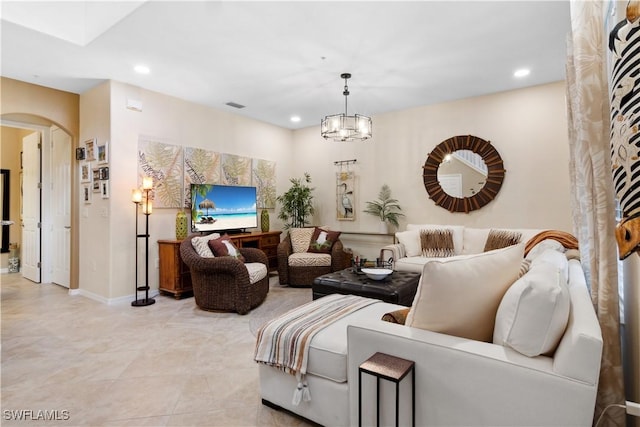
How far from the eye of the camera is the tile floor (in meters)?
1.86

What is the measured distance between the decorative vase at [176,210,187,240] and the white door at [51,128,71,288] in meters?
1.64

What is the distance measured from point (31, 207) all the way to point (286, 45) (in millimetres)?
5126

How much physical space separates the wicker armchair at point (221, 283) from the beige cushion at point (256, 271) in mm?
56

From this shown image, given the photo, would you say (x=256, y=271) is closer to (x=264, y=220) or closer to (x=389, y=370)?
(x=264, y=220)

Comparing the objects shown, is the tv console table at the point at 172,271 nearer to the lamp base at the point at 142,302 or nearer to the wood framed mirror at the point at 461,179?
the lamp base at the point at 142,302

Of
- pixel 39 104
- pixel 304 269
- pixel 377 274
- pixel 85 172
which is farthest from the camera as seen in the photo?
pixel 304 269

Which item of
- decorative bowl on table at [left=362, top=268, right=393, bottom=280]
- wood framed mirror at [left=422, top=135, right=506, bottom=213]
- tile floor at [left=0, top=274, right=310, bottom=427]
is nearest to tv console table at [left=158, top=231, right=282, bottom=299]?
tile floor at [left=0, top=274, right=310, bottom=427]

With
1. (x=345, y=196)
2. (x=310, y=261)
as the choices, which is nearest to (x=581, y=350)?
(x=310, y=261)

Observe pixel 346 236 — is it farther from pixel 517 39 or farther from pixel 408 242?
pixel 517 39

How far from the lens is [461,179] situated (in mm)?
4734

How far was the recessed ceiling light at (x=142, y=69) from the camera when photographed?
3.58 m

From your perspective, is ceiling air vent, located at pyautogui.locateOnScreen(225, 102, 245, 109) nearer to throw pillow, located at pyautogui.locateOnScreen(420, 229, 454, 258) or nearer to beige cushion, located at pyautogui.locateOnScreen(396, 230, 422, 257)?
beige cushion, located at pyautogui.locateOnScreen(396, 230, 422, 257)

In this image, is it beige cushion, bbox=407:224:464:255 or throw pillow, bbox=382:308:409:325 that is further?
beige cushion, bbox=407:224:464:255

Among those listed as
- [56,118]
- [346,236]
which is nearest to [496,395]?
[346,236]
